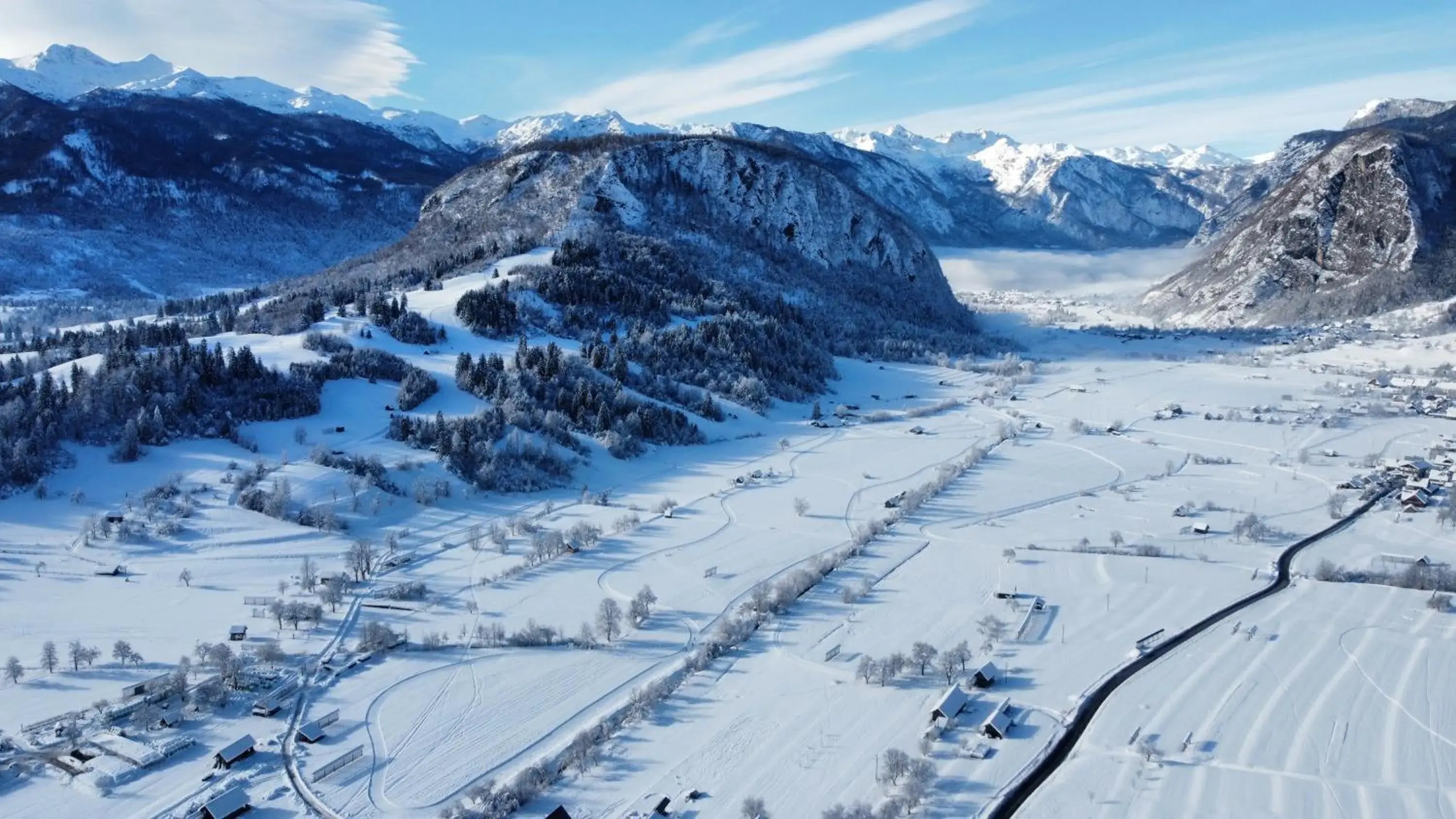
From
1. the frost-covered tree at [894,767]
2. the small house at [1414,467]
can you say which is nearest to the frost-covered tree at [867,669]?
the frost-covered tree at [894,767]

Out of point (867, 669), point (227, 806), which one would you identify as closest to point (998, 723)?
point (867, 669)

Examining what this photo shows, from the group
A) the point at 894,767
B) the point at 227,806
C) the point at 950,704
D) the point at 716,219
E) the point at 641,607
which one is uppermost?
the point at 716,219

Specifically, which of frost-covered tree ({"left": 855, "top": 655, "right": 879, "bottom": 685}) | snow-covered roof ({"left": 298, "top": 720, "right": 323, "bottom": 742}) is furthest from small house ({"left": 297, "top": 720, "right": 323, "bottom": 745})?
frost-covered tree ({"left": 855, "top": 655, "right": 879, "bottom": 685})

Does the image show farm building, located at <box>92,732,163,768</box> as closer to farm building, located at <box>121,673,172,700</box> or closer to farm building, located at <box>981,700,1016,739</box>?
farm building, located at <box>121,673,172,700</box>

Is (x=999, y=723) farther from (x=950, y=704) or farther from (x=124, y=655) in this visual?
(x=124, y=655)

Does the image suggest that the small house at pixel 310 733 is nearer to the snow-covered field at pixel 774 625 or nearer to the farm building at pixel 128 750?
the snow-covered field at pixel 774 625

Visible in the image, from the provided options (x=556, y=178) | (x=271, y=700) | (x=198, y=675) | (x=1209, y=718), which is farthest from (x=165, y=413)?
(x=556, y=178)

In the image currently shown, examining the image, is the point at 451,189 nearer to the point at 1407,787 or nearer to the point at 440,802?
the point at 440,802
